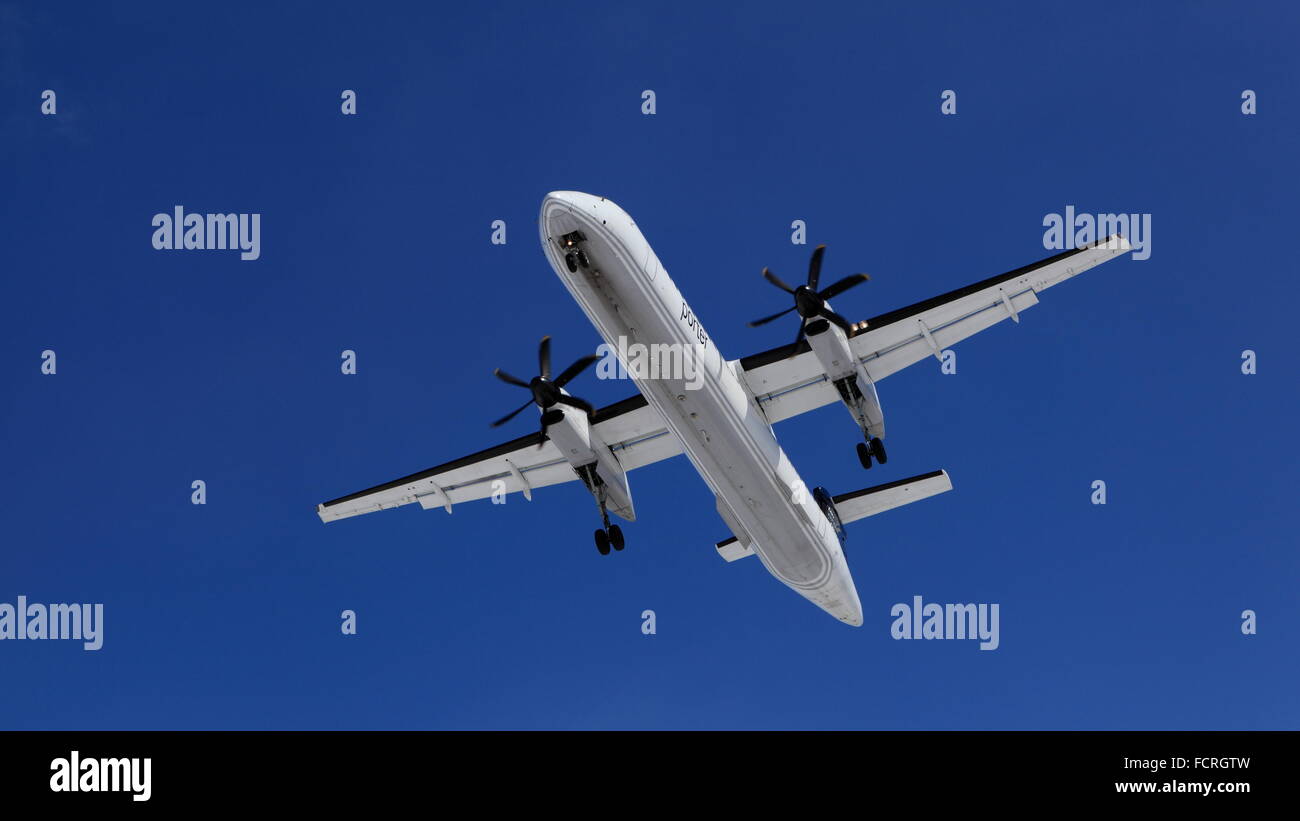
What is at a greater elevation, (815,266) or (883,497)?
(815,266)

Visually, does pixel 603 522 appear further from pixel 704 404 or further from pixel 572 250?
pixel 572 250

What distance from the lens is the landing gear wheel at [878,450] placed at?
87.4 feet

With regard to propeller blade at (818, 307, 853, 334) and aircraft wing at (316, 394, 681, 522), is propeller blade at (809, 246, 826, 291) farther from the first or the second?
aircraft wing at (316, 394, 681, 522)

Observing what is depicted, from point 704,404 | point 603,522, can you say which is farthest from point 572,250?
point 603,522

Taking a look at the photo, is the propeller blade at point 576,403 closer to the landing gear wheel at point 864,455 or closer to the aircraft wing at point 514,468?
the aircraft wing at point 514,468

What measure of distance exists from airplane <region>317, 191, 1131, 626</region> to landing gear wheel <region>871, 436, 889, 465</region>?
29 millimetres

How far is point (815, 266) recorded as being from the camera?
80.4 ft

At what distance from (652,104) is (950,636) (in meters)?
14.4

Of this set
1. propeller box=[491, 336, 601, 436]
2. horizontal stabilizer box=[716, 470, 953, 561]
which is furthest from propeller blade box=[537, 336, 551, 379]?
horizontal stabilizer box=[716, 470, 953, 561]

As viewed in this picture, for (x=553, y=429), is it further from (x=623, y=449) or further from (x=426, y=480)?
(x=426, y=480)

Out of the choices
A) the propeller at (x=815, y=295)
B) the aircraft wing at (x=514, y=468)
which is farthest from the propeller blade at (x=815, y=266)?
the aircraft wing at (x=514, y=468)

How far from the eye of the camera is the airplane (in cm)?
2072

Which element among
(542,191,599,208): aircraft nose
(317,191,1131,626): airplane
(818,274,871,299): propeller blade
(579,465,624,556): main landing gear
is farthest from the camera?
(579,465,624,556): main landing gear

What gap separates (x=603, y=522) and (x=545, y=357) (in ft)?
14.9
